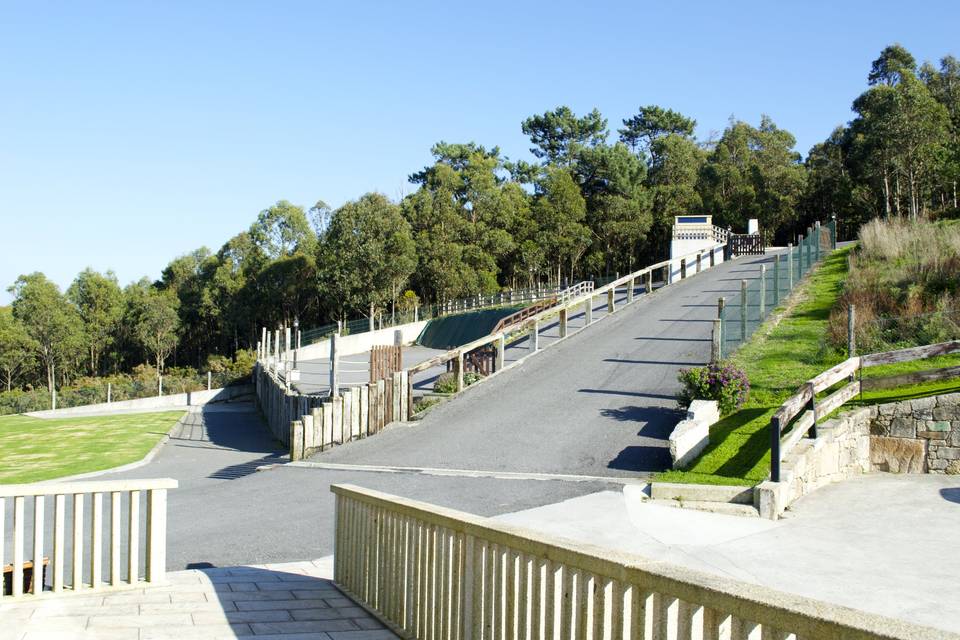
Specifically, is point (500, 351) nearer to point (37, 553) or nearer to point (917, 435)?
point (917, 435)

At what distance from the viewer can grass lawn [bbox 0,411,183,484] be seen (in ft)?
66.5

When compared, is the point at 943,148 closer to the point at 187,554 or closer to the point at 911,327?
the point at 911,327

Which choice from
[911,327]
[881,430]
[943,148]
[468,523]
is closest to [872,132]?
[943,148]

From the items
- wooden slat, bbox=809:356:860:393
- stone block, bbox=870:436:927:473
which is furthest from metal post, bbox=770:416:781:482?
stone block, bbox=870:436:927:473

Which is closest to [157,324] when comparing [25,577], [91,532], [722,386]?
[722,386]

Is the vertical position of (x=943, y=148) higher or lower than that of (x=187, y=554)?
higher

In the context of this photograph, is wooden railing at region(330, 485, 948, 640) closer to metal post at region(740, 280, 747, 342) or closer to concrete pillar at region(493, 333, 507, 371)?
concrete pillar at region(493, 333, 507, 371)

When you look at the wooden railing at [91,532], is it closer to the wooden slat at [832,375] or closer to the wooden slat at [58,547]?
the wooden slat at [58,547]

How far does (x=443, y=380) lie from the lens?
66.3ft

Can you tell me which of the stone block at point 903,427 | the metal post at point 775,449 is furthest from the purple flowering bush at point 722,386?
the metal post at point 775,449

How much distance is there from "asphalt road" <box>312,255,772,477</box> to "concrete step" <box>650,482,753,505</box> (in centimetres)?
161

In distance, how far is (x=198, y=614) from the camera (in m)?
5.55

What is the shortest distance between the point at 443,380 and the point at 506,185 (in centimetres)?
5079

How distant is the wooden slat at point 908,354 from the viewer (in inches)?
497
